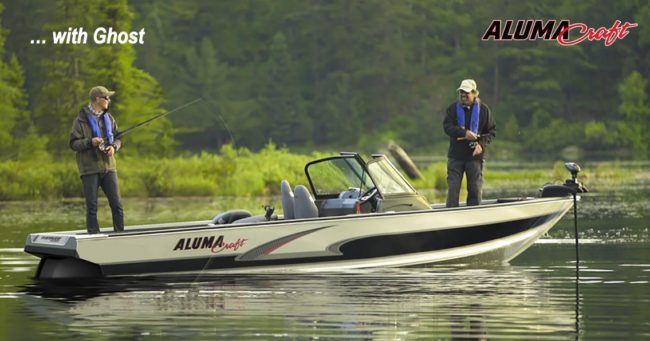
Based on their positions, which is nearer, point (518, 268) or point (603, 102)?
point (518, 268)

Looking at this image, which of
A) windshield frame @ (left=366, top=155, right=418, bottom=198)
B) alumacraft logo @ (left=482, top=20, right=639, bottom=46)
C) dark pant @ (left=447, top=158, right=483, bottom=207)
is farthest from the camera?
alumacraft logo @ (left=482, top=20, right=639, bottom=46)

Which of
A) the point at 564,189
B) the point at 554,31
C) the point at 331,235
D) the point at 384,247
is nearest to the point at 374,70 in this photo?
the point at 554,31

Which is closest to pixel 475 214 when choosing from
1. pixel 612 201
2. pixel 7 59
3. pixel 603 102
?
pixel 612 201

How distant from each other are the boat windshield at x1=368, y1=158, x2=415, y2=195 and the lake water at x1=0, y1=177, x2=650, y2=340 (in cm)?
87

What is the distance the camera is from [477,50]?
95188 millimetres

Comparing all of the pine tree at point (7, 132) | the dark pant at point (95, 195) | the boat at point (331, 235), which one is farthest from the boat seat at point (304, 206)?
the pine tree at point (7, 132)

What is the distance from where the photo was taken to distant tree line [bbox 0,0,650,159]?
85500 mm

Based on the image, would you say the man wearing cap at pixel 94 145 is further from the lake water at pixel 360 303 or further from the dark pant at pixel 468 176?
the dark pant at pixel 468 176

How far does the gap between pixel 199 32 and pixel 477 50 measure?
1717 cm

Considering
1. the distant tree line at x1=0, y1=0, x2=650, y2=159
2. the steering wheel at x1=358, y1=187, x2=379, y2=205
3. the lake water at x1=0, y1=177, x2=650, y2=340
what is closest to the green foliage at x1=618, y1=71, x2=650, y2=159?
the distant tree line at x1=0, y1=0, x2=650, y2=159

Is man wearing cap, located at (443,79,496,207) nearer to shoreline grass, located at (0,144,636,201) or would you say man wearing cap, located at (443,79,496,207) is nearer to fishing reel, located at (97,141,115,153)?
fishing reel, located at (97,141,115,153)

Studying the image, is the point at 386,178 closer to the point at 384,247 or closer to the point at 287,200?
the point at 384,247

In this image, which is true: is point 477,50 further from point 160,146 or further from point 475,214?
point 475,214

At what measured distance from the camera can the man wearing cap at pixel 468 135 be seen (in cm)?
1758
